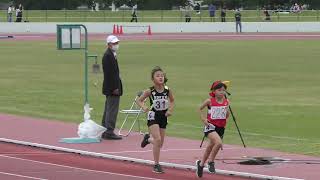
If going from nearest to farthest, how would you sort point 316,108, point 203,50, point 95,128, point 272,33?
1. point 95,128
2. point 316,108
3. point 203,50
4. point 272,33

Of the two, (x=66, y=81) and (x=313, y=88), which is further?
(x=66, y=81)

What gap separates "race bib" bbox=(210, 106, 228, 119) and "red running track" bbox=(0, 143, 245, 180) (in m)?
0.90

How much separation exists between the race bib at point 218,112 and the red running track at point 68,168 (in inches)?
35.4

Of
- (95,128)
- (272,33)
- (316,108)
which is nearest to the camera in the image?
(95,128)

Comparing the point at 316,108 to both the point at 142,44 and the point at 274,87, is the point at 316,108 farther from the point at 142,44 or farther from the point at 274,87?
the point at 142,44

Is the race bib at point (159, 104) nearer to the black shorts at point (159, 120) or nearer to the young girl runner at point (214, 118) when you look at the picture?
the black shorts at point (159, 120)

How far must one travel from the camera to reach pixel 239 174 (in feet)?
43.9

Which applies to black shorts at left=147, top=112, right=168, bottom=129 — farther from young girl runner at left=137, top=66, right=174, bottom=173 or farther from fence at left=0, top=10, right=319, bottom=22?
fence at left=0, top=10, right=319, bottom=22

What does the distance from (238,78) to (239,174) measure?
18598 mm

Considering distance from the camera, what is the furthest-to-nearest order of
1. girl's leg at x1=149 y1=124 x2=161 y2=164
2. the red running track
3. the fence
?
the fence < girl's leg at x1=149 y1=124 x2=161 y2=164 < the red running track

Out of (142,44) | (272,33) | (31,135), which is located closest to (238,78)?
(31,135)

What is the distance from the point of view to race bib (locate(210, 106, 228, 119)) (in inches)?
531

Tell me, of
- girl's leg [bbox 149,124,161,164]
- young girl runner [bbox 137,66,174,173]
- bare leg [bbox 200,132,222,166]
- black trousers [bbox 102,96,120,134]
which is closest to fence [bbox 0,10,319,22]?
black trousers [bbox 102,96,120,134]

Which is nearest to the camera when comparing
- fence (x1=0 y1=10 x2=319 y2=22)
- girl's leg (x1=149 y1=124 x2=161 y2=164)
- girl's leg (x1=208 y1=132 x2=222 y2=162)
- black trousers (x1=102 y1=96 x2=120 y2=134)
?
girl's leg (x1=208 y1=132 x2=222 y2=162)
